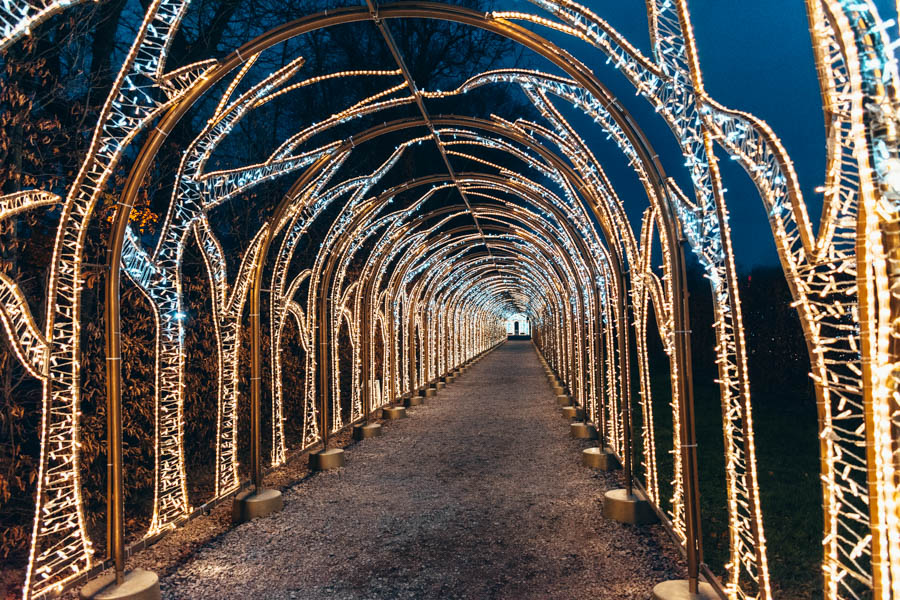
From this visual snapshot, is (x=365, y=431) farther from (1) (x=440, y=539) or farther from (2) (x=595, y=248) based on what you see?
(1) (x=440, y=539)

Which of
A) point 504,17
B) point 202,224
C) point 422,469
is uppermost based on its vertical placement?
point 504,17

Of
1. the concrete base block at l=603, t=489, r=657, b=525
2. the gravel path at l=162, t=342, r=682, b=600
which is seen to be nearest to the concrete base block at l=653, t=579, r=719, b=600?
the gravel path at l=162, t=342, r=682, b=600

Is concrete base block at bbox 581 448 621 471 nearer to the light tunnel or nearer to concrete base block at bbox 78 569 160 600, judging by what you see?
the light tunnel

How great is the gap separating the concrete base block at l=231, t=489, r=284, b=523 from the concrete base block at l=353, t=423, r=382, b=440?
11.9ft

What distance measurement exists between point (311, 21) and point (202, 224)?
202 cm

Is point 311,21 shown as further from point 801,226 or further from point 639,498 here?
point 639,498

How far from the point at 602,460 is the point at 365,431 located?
11.7 feet

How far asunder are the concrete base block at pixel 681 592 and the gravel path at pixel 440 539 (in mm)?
313

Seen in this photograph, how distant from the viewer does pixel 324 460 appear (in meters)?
7.16

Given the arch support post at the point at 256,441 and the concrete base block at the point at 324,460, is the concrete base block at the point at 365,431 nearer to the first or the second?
the concrete base block at the point at 324,460

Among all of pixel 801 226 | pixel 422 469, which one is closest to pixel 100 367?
pixel 422 469

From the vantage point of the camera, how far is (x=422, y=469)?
24.1 ft

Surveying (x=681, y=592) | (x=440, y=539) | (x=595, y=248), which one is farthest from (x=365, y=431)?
(x=681, y=592)

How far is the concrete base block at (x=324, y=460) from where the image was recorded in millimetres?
7148
